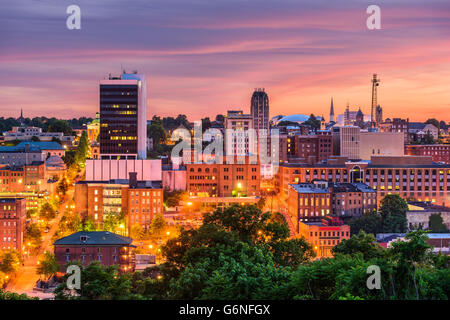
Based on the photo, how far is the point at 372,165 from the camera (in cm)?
Result: 5297

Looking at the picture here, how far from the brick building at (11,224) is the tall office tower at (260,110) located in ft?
180

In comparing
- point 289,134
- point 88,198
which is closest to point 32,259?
point 88,198

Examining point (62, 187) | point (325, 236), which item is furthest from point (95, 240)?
point (62, 187)

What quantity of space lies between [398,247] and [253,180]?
1568 inches

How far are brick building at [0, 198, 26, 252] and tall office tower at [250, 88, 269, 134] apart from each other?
180 feet

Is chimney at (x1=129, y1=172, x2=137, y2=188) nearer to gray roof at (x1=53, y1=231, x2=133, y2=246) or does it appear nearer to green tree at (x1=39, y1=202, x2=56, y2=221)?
green tree at (x1=39, y1=202, x2=56, y2=221)

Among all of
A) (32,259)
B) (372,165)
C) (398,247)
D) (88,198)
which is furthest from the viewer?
(372,165)

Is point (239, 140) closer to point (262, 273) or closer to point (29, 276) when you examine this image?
point (29, 276)

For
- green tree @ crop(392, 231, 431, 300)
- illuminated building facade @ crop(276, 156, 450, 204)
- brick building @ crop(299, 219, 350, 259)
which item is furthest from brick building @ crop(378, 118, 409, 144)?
green tree @ crop(392, 231, 431, 300)

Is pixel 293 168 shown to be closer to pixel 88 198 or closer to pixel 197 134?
pixel 88 198

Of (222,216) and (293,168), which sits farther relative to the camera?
(293,168)

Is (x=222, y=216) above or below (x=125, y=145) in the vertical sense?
below

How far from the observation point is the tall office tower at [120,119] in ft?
168
